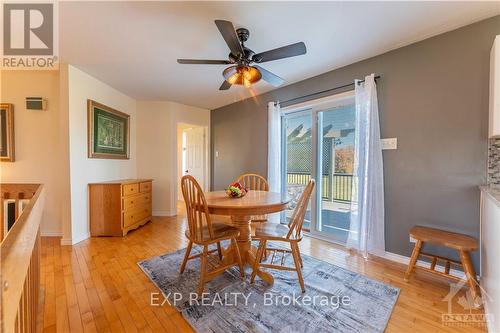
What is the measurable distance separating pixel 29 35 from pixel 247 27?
82.7 inches

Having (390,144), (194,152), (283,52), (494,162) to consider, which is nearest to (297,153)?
(390,144)

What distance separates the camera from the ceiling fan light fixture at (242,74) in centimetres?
193

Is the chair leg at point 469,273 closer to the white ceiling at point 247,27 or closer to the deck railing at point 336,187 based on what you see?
the deck railing at point 336,187

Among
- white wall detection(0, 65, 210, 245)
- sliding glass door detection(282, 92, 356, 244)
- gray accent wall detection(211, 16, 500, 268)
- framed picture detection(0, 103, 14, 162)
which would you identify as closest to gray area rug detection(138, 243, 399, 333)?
gray accent wall detection(211, 16, 500, 268)

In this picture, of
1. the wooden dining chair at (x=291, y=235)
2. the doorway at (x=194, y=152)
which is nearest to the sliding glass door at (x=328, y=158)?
the wooden dining chair at (x=291, y=235)

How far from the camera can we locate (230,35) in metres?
1.57

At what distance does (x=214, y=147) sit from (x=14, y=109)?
316cm

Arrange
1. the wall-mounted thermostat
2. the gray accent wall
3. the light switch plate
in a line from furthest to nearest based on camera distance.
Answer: the wall-mounted thermostat < the light switch plate < the gray accent wall

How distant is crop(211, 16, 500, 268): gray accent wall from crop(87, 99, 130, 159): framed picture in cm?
353

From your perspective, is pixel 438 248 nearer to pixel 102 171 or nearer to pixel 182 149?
pixel 102 171

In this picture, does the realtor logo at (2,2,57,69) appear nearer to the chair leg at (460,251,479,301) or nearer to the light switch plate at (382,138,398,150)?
the light switch plate at (382,138,398,150)

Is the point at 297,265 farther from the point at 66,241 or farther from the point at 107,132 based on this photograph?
the point at 107,132

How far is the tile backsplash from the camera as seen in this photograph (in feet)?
5.84

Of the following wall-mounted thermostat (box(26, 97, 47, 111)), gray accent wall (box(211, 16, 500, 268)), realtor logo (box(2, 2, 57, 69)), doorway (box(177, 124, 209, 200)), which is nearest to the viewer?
realtor logo (box(2, 2, 57, 69))
